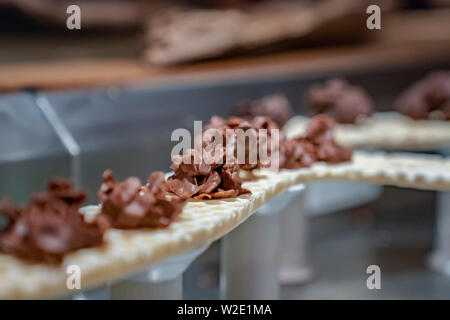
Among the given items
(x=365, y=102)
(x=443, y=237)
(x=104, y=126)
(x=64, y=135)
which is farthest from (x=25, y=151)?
(x=443, y=237)

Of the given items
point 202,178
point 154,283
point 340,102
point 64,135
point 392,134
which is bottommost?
point 154,283

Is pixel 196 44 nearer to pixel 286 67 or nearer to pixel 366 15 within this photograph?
pixel 286 67

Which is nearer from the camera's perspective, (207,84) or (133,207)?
(133,207)

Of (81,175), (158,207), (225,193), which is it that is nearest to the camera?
(158,207)

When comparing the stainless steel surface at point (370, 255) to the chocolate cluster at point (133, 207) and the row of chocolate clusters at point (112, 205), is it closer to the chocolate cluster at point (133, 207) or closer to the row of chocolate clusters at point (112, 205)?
the row of chocolate clusters at point (112, 205)

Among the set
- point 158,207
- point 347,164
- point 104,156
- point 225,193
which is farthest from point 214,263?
point 158,207

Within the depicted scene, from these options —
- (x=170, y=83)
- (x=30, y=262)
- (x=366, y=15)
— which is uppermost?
(x=366, y=15)

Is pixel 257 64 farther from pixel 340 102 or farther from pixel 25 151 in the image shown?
pixel 25 151
